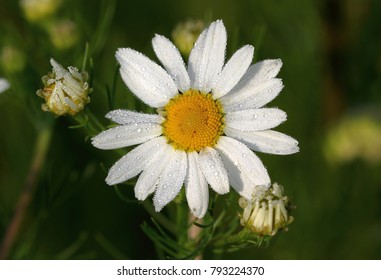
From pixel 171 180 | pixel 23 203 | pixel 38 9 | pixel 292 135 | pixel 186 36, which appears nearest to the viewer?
pixel 171 180

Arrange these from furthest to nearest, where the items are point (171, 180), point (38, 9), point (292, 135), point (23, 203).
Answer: point (292, 135)
point (38, 9)
point (23, 203)
point (171, 180)

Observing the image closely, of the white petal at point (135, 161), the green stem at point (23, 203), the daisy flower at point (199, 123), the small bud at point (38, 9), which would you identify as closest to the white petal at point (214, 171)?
the daisy flower at point (199, 123)

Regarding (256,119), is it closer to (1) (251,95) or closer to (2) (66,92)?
(1) (251,95)

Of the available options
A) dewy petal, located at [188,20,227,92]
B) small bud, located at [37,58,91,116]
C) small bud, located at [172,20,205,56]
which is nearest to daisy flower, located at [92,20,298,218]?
dewy petal, located at [188,20,227,92]

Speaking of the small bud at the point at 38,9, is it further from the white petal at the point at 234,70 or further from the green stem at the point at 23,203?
the white petal at the point at 234,70

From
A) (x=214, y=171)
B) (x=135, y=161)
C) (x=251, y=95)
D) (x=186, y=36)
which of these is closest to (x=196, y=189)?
(x=214, y=171)

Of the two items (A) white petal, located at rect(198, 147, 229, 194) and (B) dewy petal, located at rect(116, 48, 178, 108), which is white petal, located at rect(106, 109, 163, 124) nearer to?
(B) dewy petal, located at rect(116, 48, 178, 108)

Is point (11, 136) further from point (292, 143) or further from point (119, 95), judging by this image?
point (292, 143)
